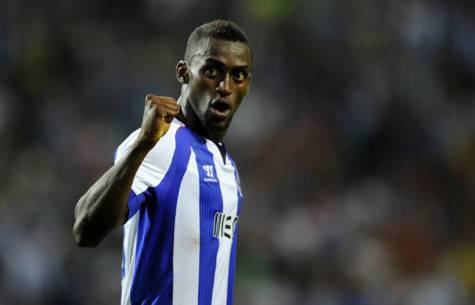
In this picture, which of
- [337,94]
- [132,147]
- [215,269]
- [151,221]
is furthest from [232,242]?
[337,94]

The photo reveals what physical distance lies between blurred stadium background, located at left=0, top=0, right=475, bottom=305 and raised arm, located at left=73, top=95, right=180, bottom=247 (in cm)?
593

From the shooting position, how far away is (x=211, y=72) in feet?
12.5

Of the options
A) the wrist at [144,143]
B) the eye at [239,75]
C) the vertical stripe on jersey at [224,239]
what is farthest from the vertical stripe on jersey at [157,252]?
the eye at [239,75]

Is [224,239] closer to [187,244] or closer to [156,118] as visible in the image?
[187,244]

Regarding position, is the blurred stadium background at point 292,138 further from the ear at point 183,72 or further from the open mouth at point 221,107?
the open mouth at point 221,107

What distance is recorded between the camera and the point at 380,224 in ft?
32.4

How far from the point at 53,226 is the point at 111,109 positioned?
2.11 meters

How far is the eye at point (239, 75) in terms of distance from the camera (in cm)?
385

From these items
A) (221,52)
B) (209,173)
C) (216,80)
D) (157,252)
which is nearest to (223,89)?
(216,80)

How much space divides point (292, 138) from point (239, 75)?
7.14 meters

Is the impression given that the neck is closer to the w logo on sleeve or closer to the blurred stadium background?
the w logo on sleeve

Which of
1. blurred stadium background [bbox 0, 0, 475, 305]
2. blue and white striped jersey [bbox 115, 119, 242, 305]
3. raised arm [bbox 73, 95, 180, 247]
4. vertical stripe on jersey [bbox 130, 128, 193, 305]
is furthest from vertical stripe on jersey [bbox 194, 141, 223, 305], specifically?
blurred stadium background [bbox 0, 0, 475, 305]

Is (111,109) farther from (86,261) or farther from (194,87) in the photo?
(194,87)

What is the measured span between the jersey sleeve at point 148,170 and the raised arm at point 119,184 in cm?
14
